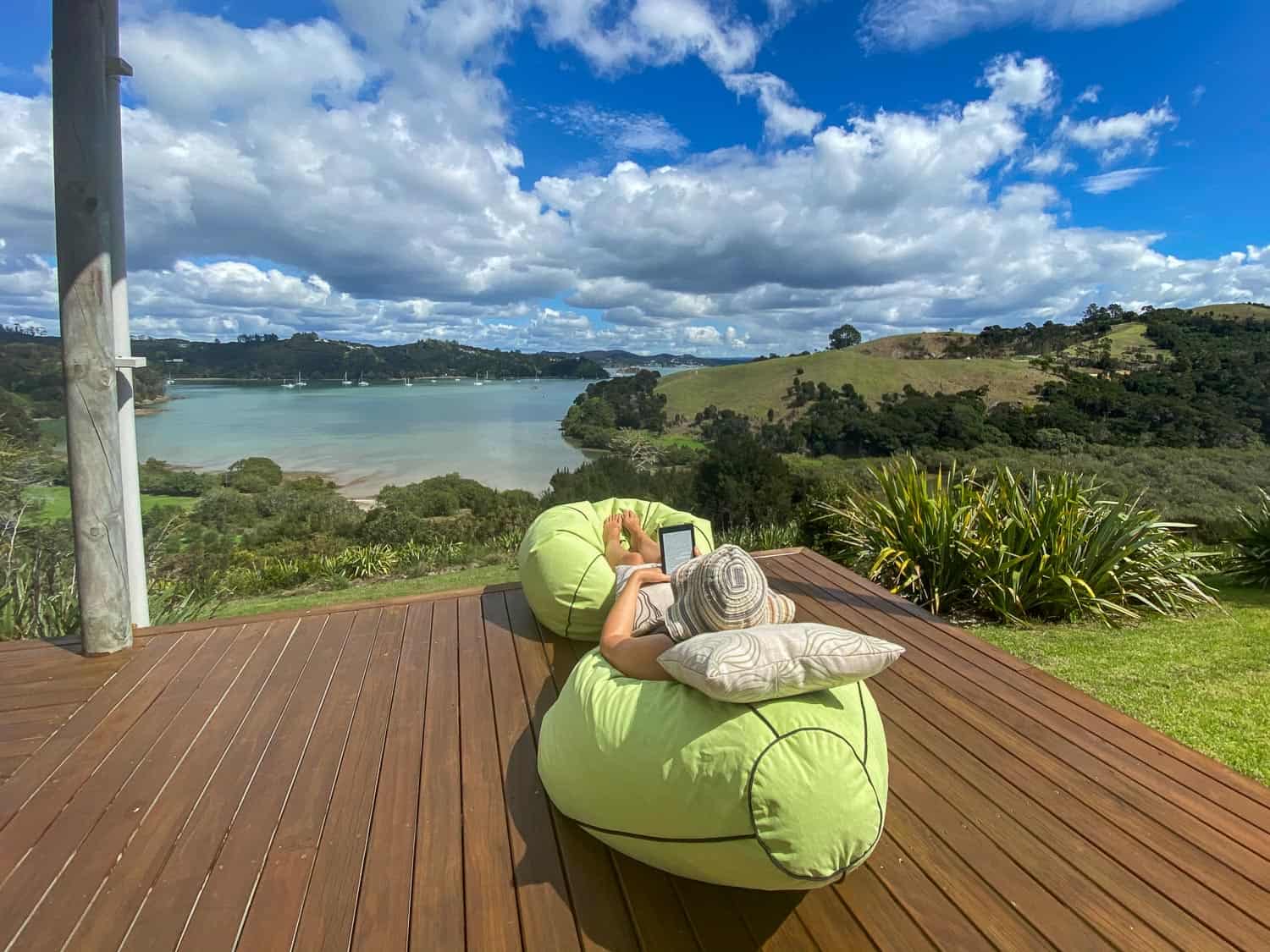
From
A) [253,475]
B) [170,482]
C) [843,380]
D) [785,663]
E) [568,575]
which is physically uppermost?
[843,380]

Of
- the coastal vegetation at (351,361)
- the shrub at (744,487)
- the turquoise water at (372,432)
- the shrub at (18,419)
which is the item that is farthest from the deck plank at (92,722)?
the coastal vegetation at (351,361)

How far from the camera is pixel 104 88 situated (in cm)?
238

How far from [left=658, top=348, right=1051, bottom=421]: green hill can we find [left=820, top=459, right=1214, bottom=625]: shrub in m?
25.8

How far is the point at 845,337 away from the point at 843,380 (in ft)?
62.2

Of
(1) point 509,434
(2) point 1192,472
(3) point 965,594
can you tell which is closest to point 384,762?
(3) point 965,594

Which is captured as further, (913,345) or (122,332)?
(913,345)

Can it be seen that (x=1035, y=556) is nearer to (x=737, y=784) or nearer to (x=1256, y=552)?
(x=1256, y=552)

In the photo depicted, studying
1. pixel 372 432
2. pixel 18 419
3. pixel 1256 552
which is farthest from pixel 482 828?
pixel 372 432

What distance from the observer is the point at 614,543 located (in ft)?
9.52

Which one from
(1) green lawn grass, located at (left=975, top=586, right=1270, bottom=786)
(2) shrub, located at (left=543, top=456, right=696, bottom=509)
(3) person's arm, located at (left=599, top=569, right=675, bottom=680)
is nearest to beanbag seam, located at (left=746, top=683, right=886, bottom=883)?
(3) person's arm, located at (left=599, top=569, right=675, bottom=680)

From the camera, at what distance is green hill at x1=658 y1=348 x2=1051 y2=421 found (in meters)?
30.8

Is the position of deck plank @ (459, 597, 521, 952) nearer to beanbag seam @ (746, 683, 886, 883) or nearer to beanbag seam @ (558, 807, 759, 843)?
beanbag seam @ (558, 807, 759, 843)

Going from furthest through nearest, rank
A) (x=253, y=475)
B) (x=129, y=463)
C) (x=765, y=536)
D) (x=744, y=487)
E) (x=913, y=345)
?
(x=913, y=345), (x=253, y=475), (x=744, y=487), (x=765, y=536), (x=129, y=463)

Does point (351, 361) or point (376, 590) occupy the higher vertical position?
point (351, 361)
